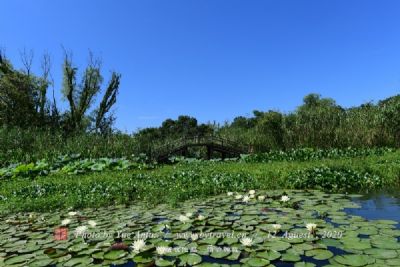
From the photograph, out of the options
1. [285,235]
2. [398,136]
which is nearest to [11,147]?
[285,235]

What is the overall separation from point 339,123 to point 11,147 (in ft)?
64.2

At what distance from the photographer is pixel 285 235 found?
4344 millimetres

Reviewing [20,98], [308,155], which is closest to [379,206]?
[308,155]

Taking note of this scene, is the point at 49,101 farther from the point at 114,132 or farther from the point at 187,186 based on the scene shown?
the point at 187,186

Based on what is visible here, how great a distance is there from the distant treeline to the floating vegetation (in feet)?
49.0

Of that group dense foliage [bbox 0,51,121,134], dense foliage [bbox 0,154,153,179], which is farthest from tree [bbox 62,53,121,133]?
dense foliage [bbox 0,154,153,179]

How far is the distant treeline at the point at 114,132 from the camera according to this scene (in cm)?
2084

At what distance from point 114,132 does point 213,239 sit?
22731 mm

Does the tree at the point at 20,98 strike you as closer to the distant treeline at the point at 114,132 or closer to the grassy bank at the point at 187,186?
the distant treeline at the point at 114,132

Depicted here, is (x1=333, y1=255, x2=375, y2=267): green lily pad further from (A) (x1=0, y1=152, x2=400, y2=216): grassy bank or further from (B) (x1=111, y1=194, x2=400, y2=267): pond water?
(A) (x1=0, y1=152, x2=400, y2=216): grassy bank

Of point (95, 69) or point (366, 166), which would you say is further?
point (95, 69)

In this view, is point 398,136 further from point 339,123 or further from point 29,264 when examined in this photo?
point 29,264

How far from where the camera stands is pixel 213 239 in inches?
168

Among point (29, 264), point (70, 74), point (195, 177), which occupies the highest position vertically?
point (70, 74)
